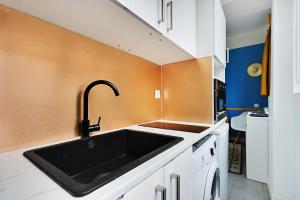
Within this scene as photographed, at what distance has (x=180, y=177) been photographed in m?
0.68

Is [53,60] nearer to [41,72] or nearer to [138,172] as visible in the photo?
[41,72]

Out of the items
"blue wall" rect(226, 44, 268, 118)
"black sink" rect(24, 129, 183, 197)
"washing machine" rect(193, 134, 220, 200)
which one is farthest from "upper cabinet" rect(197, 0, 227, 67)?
"blue wall" rect(226, 44, 268, 118)

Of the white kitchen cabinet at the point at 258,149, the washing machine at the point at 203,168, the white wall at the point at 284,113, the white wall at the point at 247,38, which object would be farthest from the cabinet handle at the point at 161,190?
the white wall at the point at 247,38

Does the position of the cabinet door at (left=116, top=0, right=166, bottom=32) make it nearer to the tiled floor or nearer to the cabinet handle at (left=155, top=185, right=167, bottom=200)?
the cabinet handle at (left=155, top=185, right=167, bottom=200)

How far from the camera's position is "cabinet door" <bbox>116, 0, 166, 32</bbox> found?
2.22ft

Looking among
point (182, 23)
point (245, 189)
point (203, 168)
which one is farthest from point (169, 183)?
point (245, 189)

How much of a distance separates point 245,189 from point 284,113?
107 cm

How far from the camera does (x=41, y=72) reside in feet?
2.45

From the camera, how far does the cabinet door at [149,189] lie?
0.43 metres

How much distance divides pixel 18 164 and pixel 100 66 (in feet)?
2.35

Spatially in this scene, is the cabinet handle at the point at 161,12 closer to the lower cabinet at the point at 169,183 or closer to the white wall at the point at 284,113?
the lower cabinet at the point at 169,183

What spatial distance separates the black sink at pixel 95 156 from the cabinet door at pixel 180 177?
80 mm

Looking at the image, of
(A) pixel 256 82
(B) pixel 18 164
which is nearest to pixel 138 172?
Answer: (B) pixel 18 164

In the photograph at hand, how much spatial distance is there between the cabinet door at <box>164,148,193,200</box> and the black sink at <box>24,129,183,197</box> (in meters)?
0.08
